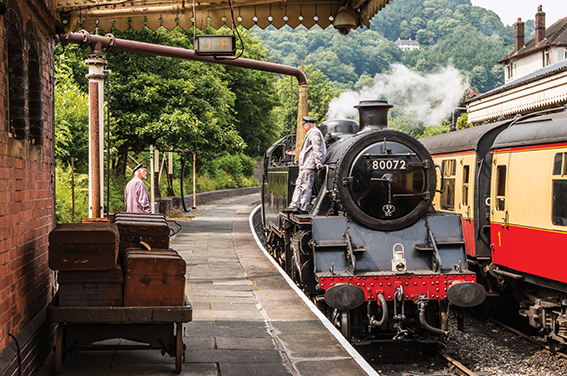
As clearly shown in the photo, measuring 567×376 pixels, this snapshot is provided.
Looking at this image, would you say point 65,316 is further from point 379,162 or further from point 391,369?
point 379,162

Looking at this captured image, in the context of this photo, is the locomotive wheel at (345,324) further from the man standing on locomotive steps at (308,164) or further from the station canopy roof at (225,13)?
the station canopy roof at (225,13)

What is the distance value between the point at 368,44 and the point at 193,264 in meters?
92.8

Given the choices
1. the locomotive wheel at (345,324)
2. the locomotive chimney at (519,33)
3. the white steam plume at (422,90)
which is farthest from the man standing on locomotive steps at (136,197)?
the locomotive chimney at (519,33)

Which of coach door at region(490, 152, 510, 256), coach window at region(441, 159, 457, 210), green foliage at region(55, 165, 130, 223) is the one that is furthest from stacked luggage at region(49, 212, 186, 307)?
green foliage at region(55, 165, 130, 223)

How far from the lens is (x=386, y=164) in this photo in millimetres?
8453

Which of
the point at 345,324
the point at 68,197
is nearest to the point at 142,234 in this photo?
the point at 345,324

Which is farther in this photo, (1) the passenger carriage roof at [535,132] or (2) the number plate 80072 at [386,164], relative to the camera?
(2) the number plate 80072 at [386,164]

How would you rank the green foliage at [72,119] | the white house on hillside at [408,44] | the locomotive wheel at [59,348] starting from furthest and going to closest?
the white house on hillside at [408,44]
the green foliage at [72,119]
the locomotive wheel at [59,348]

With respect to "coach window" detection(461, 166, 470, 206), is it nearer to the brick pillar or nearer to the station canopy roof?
the station canopy roof

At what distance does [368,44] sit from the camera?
100188 mm

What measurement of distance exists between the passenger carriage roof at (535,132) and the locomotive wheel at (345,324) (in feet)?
11.7

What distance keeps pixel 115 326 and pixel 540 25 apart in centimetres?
3856

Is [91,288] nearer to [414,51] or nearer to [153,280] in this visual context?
[153,280]

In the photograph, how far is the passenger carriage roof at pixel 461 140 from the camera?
412 inches
